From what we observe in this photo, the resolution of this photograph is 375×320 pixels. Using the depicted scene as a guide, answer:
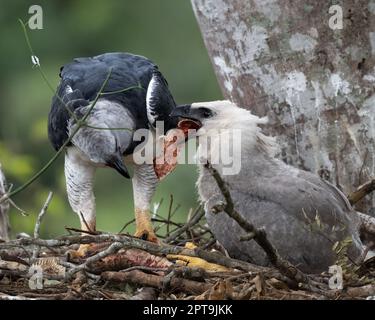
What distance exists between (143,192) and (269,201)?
117 centimetres

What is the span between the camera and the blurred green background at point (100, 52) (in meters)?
12.0

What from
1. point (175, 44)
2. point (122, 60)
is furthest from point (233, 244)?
point (175, 44)

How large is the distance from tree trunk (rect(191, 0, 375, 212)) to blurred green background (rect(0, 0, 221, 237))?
4.02 meters

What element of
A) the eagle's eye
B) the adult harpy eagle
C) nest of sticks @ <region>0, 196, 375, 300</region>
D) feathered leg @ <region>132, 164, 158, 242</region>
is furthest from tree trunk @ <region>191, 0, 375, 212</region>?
nest of sticks @ <region>0, 196, 375, 300</region>

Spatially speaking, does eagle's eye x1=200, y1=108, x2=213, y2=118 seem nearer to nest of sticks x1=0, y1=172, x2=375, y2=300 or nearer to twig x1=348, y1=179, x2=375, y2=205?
nest of sticks x1=0, y1=172, x2=375, y2=300

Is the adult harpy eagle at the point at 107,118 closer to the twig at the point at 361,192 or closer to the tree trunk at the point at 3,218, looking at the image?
the tree trunk at the point at 3,218

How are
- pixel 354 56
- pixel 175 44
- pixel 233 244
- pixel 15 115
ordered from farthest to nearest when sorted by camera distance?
pixel 175 44 < pixel 15 115 < pixel 354 56 < pixel 233 244

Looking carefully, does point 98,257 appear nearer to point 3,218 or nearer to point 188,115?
point 188,115

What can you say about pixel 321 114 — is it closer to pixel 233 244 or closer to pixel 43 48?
pixel 233 244

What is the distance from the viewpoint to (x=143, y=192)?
6539mm

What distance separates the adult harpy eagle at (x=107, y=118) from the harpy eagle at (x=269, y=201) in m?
0.40

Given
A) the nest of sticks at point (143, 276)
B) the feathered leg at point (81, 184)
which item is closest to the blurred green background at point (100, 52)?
the feathered leg at point (81, 184)

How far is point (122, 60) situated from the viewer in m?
6.59

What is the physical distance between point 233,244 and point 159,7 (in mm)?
10015
